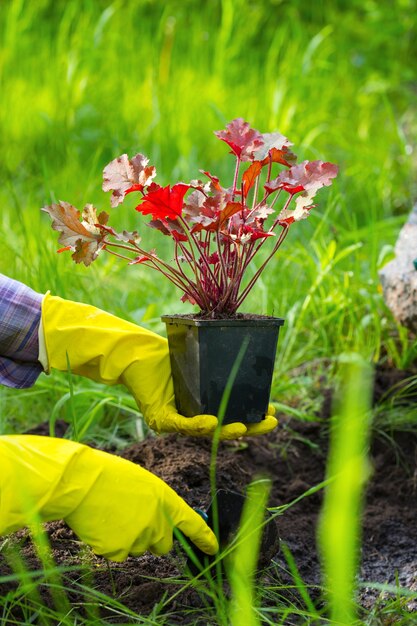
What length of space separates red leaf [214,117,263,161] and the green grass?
0.55 meters

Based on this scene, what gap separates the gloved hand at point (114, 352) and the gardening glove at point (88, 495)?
0.82 feet

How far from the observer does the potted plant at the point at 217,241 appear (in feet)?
4.27

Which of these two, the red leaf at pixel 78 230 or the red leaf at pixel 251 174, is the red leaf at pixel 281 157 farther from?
the red leaf at pixel 78 230

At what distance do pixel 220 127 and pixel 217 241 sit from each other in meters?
2.71

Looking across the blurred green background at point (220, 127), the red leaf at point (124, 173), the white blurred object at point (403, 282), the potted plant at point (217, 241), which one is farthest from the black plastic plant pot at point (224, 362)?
the white blurred object at point (403, 282)

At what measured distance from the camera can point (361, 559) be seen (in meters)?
1.62

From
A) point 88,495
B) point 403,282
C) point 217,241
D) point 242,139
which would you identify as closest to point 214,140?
point 403,282

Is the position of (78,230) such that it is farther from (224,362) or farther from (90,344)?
(224,362)

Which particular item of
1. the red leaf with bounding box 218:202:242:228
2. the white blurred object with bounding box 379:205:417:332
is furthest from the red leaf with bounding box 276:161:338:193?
the white blurred object with bounding box 379:205:417:332

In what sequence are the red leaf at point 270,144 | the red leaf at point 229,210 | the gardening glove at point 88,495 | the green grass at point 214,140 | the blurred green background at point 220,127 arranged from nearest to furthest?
the gardening glove at point 88,495
the red leaf at point 229,210
the red leaf at point 270,144
the green grass at point 214,140
the blurred green background at point 220,127

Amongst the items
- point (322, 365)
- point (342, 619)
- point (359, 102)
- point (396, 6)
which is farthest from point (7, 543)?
point (396, 6)

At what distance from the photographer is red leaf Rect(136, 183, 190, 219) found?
A: 129 centimetres

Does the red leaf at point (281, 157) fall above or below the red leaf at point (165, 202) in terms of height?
above

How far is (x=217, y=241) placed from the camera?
132 cm
